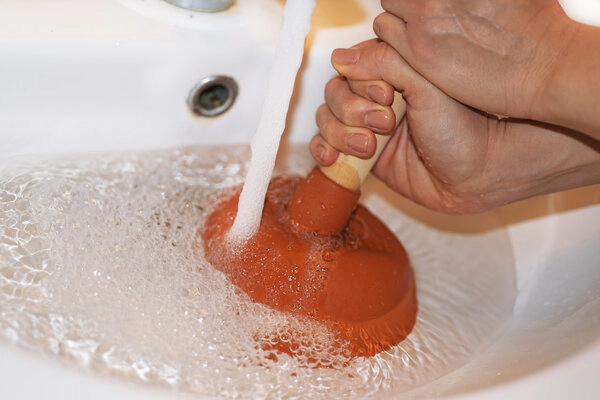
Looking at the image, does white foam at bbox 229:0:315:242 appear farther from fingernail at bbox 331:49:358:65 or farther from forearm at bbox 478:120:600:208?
forearm at bbox 478:120:600:208

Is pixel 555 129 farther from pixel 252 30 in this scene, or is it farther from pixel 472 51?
pixel 252 30

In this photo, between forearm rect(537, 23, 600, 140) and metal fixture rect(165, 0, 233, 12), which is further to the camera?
metal fixture rect(165, 0, 233, 12)

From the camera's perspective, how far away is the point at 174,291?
0.60 m

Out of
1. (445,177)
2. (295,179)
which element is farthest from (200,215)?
(445,177)

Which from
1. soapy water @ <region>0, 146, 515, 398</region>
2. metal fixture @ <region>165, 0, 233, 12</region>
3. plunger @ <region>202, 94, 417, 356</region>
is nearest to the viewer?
soapy water @ <region>0, 146, 515, 398</region>

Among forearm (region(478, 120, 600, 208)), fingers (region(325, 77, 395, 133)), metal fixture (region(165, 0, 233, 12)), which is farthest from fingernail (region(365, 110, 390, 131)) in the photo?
Result: metal fixture (region(165, 0, 233, 12))

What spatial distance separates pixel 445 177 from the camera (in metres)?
0.70

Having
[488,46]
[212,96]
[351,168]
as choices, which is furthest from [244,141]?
[488,46]

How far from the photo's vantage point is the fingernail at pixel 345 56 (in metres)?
0.66

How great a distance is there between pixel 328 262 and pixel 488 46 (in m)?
0.22

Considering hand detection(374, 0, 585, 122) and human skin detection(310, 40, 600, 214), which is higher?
hand detection(374, 0, 585, 122)

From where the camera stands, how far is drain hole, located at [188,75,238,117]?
0.74 m

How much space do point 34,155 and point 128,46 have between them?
0.44ft

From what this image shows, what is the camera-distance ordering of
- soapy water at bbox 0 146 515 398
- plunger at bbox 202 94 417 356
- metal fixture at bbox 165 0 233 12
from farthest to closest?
1. metal fixture at bbox 165 0 233 12
2. plunger at bbox 202 94 417 356
3. soapy water at bbox 0 146 515 398
